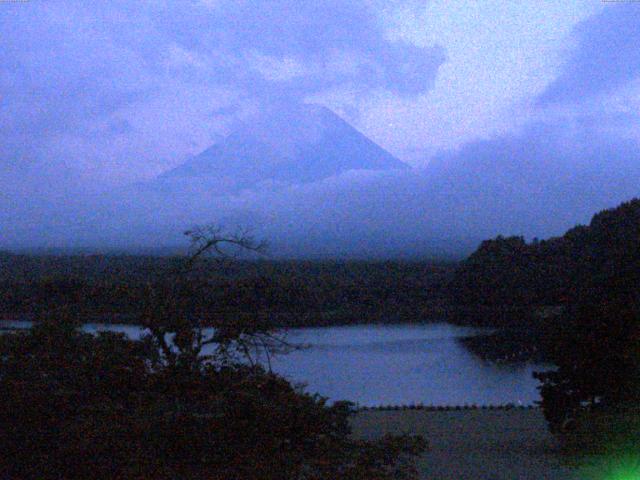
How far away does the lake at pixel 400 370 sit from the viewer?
14715 mm

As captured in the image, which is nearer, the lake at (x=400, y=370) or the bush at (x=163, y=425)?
the bush at (x=163, y=425)

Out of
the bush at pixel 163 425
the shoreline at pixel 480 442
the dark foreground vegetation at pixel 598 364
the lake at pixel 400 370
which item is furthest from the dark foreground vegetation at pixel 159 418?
the lake at pixel 400 370

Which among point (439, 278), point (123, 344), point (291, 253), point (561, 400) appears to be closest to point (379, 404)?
point (561, 400)

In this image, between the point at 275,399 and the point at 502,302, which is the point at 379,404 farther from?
the point at 502,302

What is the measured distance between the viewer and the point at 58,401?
5.10 meters

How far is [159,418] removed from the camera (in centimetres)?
469

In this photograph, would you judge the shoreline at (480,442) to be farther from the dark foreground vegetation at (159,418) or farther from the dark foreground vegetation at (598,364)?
the dark foreground vegetation at (159,418)

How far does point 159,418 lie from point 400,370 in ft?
44.7

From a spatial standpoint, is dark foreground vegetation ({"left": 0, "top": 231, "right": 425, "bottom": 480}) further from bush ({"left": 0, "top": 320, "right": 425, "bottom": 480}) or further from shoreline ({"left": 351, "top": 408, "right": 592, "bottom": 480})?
shoreline ({"left": 351, "top": 408, "right": 592, "bottom": 480})

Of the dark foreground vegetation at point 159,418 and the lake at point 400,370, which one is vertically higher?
the dark foreground vegetation at point 159,418

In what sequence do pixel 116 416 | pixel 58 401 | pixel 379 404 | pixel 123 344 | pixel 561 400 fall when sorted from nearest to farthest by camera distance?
pixel 116 416, pixel 58 401, pixel 123 344, pixel 561 400, pixel 379 404

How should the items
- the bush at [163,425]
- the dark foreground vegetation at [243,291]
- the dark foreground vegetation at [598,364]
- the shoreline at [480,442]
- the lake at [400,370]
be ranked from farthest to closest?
the lake at [400,370]
the dark foreground vegetation at [243,291]
the shoreline at [480,442]
the dark foreground vegetation at [598,364]
the bush at [163,425]

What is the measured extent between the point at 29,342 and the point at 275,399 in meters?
2.19

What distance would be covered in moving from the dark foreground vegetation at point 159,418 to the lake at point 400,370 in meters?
5.03
